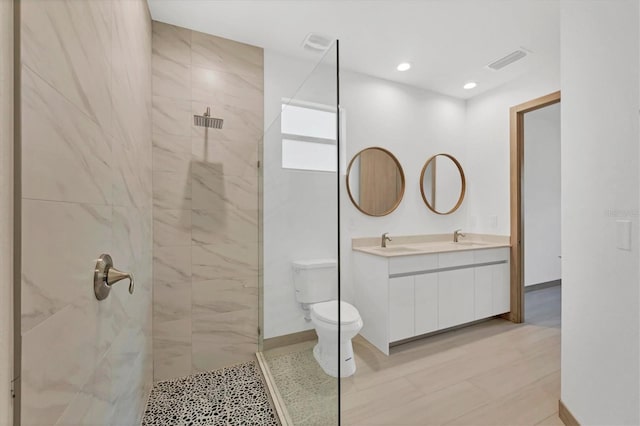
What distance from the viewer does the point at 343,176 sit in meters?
2.72

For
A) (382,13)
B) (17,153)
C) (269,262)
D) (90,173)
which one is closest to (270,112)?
(382,13)

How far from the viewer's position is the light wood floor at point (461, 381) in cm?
157

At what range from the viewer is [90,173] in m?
0.84

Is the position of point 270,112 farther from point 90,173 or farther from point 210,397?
point 210,397

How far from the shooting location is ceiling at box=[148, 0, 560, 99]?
6.09 ft

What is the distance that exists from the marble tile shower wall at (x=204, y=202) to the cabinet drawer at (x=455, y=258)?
1.68m

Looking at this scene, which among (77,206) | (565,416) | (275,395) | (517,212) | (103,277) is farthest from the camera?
(517,212)

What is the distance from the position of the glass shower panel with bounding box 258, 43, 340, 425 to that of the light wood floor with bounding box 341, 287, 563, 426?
0.53m

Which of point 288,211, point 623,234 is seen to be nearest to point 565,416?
point 623,234

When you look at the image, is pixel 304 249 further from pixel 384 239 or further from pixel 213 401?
pixel 384 239

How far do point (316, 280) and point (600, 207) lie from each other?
135 cm

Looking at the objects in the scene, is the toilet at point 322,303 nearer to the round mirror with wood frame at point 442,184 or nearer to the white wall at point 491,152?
the round mirror with wood frame at point 442,184

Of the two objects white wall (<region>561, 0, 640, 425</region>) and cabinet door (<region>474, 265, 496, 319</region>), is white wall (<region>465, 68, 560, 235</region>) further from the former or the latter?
white wall (<region>561, 0, 640, 425</region>)

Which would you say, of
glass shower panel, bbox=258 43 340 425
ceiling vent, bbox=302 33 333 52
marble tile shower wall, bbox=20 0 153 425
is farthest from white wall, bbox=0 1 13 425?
ceiling vent, bbox=302 33 333 52
